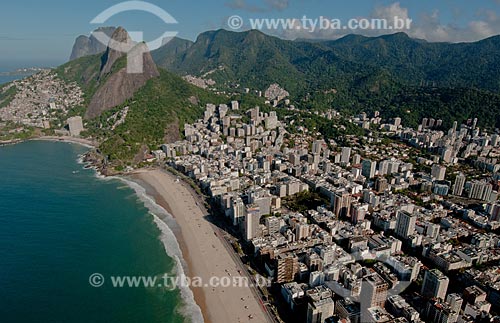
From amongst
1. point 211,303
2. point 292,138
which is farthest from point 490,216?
point 292,138

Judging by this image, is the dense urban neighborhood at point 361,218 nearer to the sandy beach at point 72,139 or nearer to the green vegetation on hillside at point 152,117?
the green vegetation on hillside at point 152,117

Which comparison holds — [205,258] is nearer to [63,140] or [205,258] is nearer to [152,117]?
[152,117]

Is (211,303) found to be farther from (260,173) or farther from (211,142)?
(211,142)

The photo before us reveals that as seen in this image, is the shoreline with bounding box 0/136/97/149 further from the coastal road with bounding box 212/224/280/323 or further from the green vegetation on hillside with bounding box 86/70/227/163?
the coastal road with bounding box 212/224/280/323

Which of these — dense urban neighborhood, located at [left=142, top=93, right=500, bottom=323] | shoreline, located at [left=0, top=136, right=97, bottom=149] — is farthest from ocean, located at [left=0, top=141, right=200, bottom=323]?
shoreline, located at [left=0, top=136, right=97, bottom=149]

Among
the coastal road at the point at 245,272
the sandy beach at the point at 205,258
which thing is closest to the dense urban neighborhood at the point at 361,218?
the coastal road at the point at 245,272
